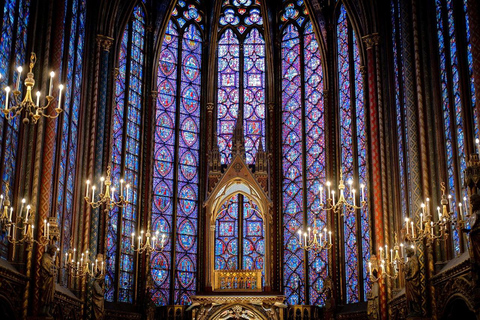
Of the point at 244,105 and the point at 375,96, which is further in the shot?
the point at 244,105

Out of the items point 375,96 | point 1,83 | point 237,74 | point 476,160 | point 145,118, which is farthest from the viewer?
point 237,74

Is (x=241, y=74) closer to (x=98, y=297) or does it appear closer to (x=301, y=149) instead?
(x=301, y=149)

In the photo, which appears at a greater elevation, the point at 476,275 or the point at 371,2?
the point at 371,2

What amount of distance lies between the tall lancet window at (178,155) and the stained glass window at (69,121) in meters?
5.45

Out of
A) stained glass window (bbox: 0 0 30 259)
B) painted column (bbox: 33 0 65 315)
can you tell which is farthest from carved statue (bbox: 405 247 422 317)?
stained glass window (bbox: 0 0 30 259)

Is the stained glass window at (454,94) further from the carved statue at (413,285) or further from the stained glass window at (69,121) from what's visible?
the stained glass window at (69,121)

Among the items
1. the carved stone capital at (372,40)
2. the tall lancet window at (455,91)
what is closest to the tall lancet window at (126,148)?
the carved stone capital at (372,40)

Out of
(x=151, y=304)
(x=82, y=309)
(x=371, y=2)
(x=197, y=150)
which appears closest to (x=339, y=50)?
(x=371, y=2)

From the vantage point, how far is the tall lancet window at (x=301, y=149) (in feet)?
94.3

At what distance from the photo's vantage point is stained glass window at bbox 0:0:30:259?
741 inches

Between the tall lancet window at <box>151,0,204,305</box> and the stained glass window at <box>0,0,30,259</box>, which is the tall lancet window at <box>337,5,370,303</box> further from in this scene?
the stained glass window at <box>0,0,30,259</box>

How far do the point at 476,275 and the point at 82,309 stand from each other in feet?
42.1

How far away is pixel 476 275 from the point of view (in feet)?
51.3

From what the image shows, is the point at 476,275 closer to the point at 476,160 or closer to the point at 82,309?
the point at 476,160
